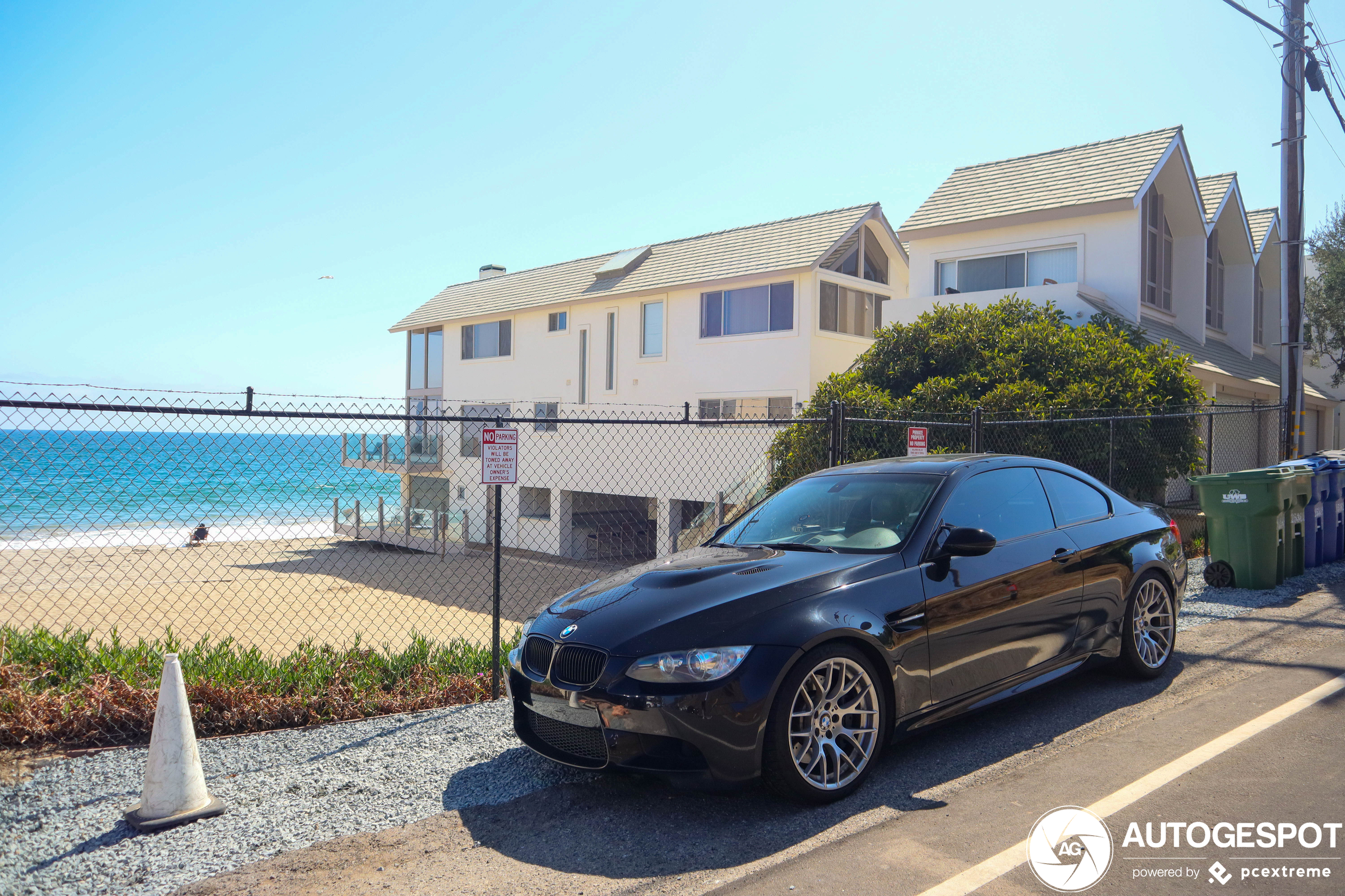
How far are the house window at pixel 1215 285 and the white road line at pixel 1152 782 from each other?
18377 millimetres

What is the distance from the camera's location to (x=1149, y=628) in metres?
5.87

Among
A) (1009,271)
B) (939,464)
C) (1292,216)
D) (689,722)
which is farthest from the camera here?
(1009,271)

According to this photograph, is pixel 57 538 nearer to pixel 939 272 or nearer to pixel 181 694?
pixel 939 272

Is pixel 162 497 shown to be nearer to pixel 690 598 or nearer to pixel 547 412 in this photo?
pixel 547 412

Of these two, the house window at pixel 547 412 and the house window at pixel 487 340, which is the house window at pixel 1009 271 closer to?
the house window at pixel 547 412

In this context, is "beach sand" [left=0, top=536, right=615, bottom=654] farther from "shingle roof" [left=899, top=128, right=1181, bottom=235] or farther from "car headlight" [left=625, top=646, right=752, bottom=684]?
"shingle roof" [left=899, top=128, right=1181, bottom=235]

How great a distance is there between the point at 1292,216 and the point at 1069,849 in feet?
45.0

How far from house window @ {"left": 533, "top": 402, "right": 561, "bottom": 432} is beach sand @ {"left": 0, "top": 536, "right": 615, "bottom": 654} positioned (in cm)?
392

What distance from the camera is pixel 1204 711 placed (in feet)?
16.9

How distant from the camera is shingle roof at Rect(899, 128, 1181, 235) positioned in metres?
18.1

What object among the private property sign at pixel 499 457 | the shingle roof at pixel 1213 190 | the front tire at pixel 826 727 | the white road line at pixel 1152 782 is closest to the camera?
the white road line at pixel 1152 782

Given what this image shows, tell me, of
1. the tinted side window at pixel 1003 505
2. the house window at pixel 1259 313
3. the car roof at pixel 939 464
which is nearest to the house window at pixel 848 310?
the house window at pixel 1259 313

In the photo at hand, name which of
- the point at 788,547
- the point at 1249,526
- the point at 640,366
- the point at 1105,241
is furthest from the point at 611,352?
the point at 788,547

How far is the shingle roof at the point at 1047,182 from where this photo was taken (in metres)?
18.1
